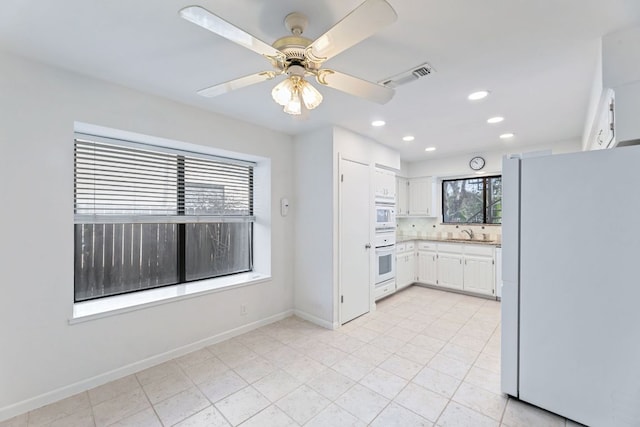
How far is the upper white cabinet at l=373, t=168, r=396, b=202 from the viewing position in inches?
162

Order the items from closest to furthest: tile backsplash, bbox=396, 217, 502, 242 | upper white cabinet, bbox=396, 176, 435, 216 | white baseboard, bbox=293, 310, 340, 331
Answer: white baseboard, bbox=293, 310, 340, 331, tile backsplash, bbox=396, 217, 502, 242, upper white cabinet, bbox=396, 176, 435, 216

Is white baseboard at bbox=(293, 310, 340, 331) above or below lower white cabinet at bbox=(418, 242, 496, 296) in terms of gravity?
below

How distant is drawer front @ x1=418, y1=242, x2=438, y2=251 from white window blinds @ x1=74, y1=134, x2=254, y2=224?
324cm

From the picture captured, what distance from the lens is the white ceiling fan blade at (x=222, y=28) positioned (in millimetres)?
1048

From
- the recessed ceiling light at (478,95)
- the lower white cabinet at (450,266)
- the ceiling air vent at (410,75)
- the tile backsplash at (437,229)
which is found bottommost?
the lower white cabinet at (450,266)

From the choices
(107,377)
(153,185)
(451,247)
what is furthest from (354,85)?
(451,247)

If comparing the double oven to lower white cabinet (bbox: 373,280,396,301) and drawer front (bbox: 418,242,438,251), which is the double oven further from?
drawer front (bbox: 418,242,438,251)

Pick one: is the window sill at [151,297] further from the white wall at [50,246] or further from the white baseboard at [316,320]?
the white baseboard at [316,320]

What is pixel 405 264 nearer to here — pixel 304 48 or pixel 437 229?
pixel 437 229

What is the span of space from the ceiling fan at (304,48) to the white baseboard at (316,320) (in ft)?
8.19

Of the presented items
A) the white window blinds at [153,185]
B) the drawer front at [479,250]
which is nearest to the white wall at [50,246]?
the white window blinds at [153,185]

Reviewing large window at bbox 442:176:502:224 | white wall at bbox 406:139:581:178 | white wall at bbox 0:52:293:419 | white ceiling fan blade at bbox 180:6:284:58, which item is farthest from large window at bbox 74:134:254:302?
large window at bbox 442:176:502:224

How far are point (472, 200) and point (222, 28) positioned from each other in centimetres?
520

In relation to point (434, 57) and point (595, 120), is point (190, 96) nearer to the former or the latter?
point (434, 57)
